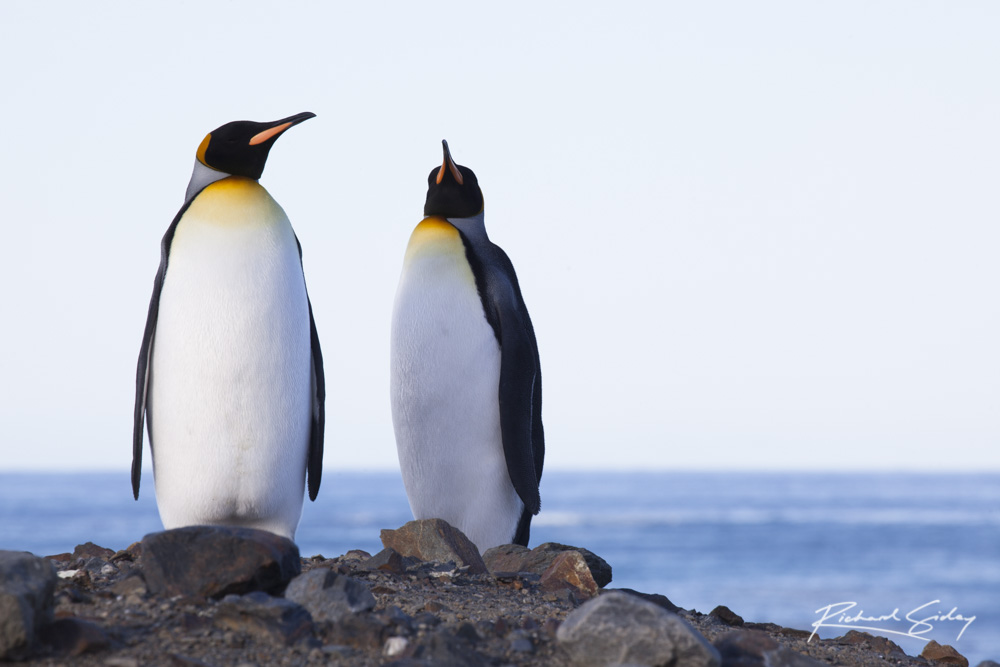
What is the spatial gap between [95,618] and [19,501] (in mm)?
73474

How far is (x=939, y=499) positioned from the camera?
7638cm

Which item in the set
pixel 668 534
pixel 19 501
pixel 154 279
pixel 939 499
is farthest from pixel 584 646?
pixel 939 499

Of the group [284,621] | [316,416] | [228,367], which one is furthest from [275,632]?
[316,416]

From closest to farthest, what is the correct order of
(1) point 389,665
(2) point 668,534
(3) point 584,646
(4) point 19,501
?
(1) point 389,665 → (3) point 584,646 → (2) point 668,534 → (4) point 19,501

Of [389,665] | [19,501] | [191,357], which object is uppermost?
[191,357]

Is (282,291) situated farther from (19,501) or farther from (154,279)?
(19,501)

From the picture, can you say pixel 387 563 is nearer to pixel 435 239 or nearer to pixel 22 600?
pixel 22 600

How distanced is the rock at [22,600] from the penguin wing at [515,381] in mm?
3521

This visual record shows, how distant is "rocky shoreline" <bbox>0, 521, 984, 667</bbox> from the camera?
2.78 meters

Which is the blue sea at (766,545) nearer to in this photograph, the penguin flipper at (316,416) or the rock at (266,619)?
the penguin flipper at (316,416)

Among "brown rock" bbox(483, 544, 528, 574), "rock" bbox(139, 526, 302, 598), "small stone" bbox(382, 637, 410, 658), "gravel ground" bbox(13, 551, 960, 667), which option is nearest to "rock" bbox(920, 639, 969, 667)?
"gravel ground" bbox(13, 551, 960, 667)

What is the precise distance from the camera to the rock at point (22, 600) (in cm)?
265

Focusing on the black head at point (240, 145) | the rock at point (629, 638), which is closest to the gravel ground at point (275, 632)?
the rock at point (629, 638)

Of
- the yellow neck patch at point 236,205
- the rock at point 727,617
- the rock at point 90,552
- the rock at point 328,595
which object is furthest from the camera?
the yellow neck patch at point 236,205
